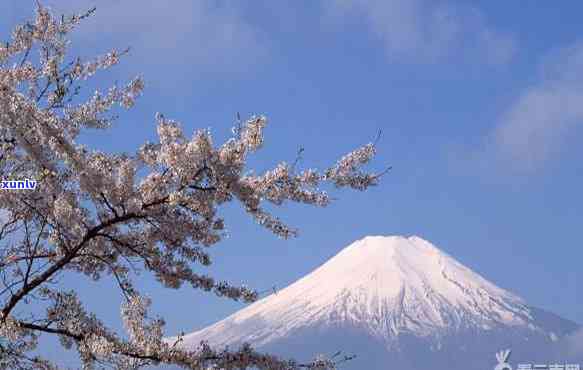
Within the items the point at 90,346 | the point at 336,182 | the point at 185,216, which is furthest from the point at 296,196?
the point at 90,346

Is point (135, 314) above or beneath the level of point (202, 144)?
beneath

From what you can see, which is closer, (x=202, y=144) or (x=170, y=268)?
(x=202, y=144)

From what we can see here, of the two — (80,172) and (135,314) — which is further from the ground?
(80,172)

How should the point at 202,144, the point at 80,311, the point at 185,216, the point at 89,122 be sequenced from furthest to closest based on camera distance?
the point at 89,122
the point at 80,311
the point at 185,216
the point at 202,144

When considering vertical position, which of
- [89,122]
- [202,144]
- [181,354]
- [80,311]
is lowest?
[181,354]

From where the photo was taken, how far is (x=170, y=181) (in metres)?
7.44

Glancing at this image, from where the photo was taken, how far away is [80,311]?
8.13 m

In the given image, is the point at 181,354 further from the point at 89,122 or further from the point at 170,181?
the point at 89,122

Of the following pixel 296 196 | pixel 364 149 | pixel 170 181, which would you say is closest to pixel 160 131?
pixel 170 181

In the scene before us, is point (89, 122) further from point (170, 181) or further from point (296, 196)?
point (296, 196)

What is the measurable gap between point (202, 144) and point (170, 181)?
20.1 inches

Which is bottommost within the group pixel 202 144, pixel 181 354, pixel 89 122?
pixel 181 354

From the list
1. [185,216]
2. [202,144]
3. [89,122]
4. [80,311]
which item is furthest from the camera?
[89,122]

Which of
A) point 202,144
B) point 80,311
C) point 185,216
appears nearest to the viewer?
point 202,144
